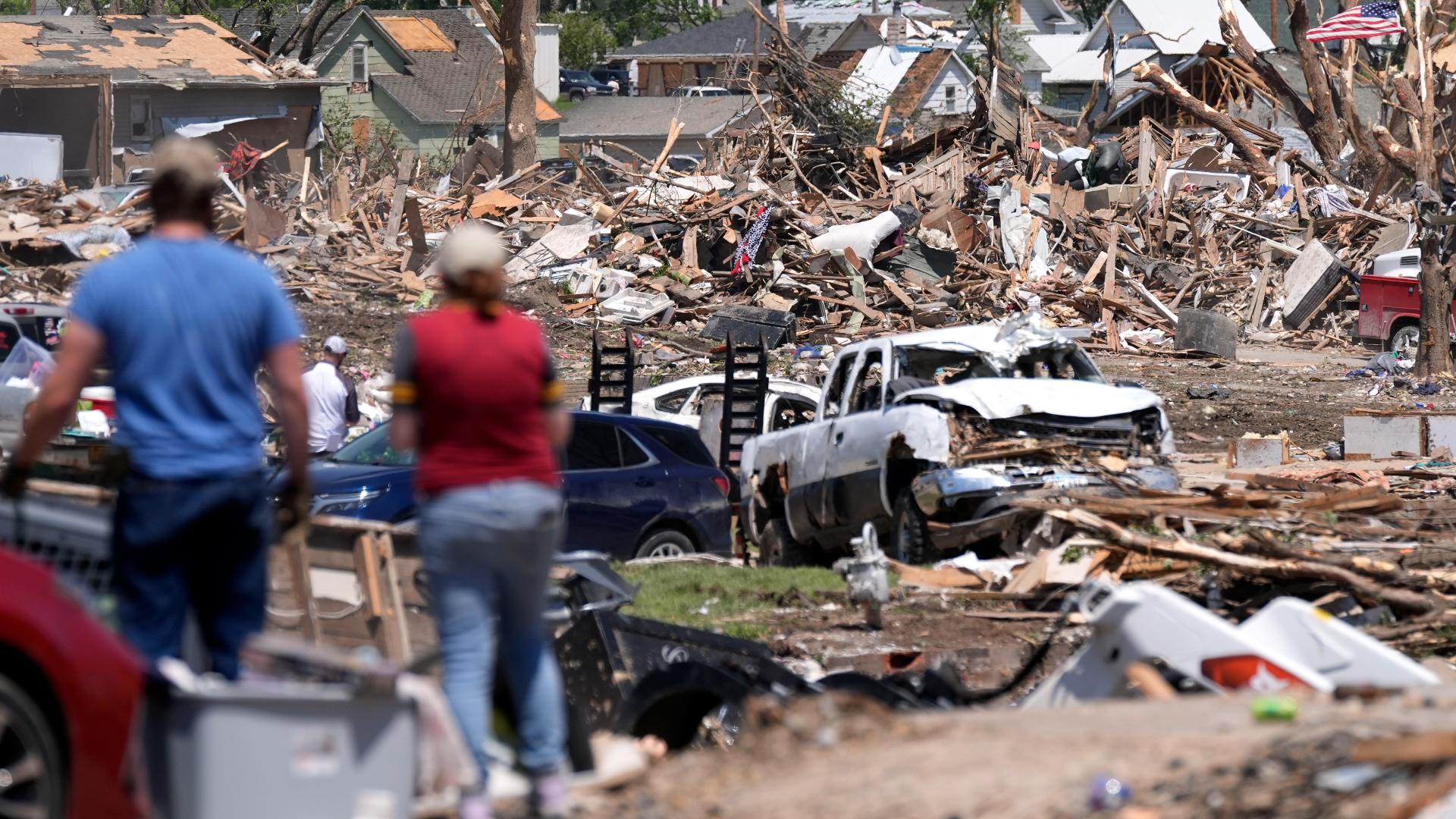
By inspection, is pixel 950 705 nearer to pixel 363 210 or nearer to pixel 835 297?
pixel 835 297

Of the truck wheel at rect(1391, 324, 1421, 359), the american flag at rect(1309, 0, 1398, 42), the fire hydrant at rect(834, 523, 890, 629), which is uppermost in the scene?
the american flag at rect(1309, 0, 1398, 42)

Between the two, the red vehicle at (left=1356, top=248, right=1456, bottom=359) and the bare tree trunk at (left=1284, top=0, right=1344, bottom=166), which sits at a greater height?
the bare tree trunk at (left=1284, top=0, right=1344, bottom=166)

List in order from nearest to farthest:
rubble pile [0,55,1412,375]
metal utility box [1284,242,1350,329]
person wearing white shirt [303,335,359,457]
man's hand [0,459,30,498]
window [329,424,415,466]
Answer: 1. man's hand [0,459,30,498]
2. window [329,424,415,466]
3. person wearing white shirt [303,335,359,457]
4. rubble pile [0,55,1412,375]
5. metal utility box [1284,242,1350,329]

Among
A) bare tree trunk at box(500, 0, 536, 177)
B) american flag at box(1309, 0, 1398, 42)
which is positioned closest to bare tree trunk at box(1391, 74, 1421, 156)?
american flag at box(1309, 0, 1398, 42)

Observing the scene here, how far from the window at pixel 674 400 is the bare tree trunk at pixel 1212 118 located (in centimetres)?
2145

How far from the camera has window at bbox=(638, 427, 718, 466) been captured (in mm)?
13562

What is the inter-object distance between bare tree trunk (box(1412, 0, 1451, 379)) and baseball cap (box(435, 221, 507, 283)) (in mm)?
19686

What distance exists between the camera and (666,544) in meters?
13.4

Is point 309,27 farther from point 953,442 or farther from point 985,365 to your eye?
point 953,442

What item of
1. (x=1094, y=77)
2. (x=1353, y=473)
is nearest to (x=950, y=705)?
(x=1353, y=473)

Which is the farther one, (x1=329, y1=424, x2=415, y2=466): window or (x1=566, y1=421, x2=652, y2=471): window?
(x1=566, y1=421, x2=652, y2=471): window

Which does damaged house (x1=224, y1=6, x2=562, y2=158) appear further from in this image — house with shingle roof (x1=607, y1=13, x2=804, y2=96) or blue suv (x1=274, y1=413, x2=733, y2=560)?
blue suv (x1=274, y1=413, x2=733, y2=560)

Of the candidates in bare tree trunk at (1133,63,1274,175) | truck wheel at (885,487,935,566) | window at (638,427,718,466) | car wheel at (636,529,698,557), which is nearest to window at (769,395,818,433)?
window at (638,427,718,466)

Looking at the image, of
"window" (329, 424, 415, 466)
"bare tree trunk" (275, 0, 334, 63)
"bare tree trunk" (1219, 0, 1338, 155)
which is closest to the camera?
"window" (329, 424, 415, 466)
